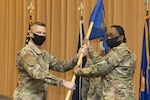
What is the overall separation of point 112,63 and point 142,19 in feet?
5.67

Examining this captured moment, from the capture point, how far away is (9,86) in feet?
21.8

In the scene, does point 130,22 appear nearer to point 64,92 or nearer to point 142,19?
point 142,19

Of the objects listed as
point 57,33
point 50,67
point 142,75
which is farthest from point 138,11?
point 50,67

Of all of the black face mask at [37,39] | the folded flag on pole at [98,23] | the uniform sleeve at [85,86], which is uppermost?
the folded flag on pole at [98,23]

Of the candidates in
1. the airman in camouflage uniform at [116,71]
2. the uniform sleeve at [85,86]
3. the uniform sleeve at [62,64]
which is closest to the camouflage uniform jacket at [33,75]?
the uniform sleeve at [62,64]

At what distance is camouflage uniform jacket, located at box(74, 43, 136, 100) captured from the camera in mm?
3711

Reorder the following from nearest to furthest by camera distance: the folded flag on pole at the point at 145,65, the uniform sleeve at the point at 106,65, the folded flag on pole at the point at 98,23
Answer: the uniform sleeve at the point at 106,65 < the folded flag on pole at the point at 98,23 < the folded flag on pole at the point at 145,65

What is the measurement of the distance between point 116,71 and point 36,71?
875 millimetres

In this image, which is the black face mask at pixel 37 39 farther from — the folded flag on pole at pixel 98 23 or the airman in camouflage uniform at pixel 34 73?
the folded flag on pole at pixel 98 23

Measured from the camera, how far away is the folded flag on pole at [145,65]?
4.70m

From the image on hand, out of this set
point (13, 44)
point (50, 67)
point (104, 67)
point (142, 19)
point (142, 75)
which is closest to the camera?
point (104, 67)

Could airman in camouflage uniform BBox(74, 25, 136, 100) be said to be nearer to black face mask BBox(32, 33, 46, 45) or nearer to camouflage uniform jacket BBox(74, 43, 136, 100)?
camouflage uniform jacket BBox(74, 43, 136, 100)

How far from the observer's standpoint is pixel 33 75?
3.46 m

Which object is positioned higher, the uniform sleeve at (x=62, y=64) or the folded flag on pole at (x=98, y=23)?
the folded flag on pole at (x=98, y=23)
